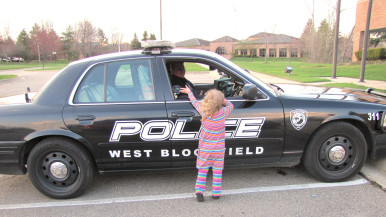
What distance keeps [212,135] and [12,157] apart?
2.25 m

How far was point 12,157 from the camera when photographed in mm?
3092

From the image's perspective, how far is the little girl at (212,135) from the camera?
282cm

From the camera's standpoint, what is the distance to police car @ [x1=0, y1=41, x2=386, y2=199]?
→ 3076mm

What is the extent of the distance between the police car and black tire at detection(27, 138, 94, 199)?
0.01m

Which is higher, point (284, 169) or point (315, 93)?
point (315, 93)

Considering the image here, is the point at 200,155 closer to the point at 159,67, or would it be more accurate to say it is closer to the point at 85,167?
the point at 159,67

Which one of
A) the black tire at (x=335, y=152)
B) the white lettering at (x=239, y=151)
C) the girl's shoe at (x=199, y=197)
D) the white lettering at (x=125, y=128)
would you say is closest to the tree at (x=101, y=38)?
the white lettering at (x=125, y=128)

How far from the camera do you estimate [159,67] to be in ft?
10.7

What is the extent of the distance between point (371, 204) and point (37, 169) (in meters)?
3.70

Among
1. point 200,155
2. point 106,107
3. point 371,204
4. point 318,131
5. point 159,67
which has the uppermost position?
point 159,67

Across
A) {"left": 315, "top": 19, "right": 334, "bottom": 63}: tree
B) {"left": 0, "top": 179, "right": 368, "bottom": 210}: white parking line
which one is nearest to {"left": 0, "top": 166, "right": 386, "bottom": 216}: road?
{"left": 0, "top": 179, "right": 368, "bottom": 210}: white parking line

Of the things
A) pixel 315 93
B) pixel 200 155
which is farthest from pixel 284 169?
pixel 200 155

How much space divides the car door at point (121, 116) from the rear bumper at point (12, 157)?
24.7 inches

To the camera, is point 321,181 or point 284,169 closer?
point 321,181
